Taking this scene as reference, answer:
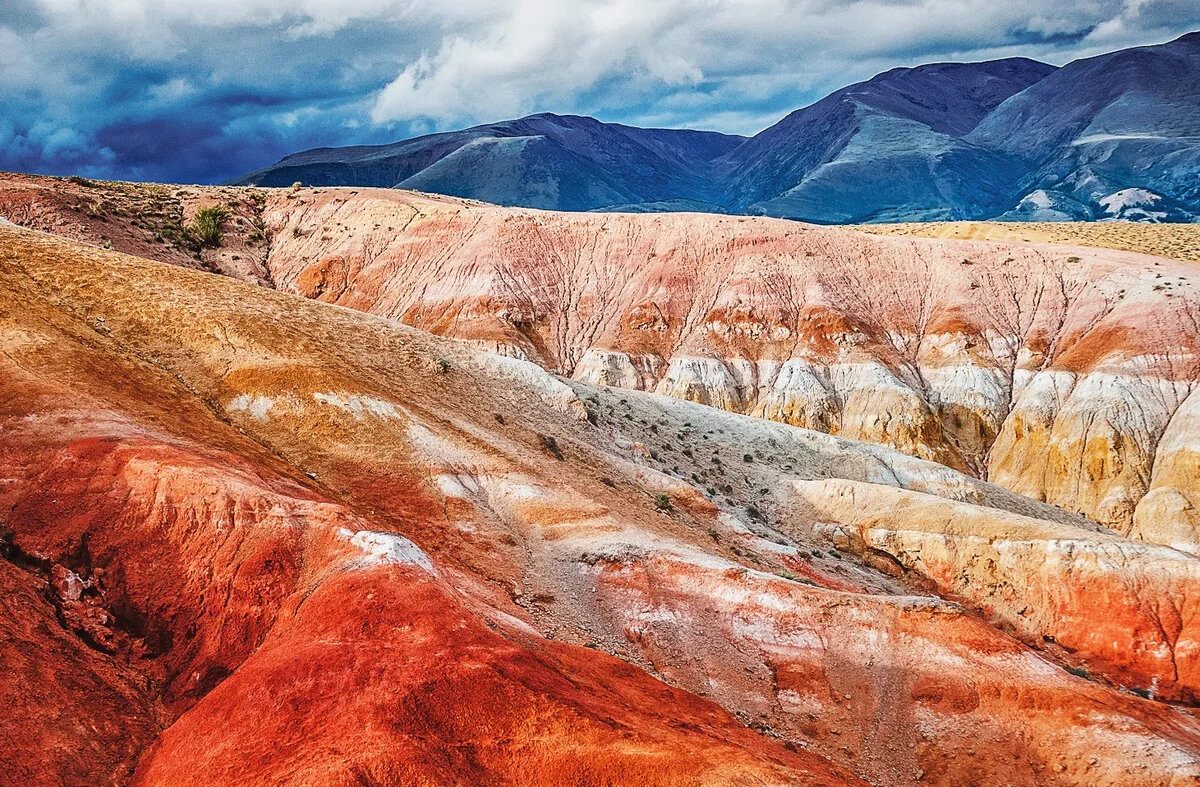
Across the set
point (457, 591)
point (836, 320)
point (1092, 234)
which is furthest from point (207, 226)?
point (1092, 234)

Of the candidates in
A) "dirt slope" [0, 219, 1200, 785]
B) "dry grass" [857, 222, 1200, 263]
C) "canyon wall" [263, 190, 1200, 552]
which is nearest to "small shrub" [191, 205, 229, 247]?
"canyon wall" [263, 190, 1200, 552]

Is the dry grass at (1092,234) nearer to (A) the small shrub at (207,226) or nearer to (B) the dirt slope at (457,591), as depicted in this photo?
(B) the dirt slope at (457,591)

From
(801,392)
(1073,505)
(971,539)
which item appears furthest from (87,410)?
(1073,505)

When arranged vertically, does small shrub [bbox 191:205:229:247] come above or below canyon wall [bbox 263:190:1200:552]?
above

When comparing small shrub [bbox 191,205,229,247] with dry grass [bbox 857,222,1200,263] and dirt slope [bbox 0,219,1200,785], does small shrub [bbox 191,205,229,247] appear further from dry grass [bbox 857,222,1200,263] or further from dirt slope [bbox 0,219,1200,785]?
dry grass [bbox 857,222,1200,263]

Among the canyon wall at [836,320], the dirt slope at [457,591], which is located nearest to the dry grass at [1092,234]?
the canyon wall at [836,320]

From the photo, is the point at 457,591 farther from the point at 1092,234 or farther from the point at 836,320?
the point at 1092,234
